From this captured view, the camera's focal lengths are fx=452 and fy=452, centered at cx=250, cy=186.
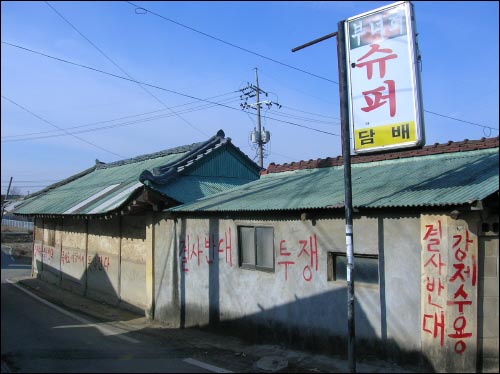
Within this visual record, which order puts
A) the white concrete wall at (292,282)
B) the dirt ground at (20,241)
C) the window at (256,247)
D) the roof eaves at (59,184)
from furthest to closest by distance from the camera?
1. the dirt ground at (20,241)
2. the roof eaves at (59,184)
3. the window at (256,247)
4. the white concrete wall at (292,282)

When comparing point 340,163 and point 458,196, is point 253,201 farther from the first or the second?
point 458,196

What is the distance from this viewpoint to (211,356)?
8.66 meters

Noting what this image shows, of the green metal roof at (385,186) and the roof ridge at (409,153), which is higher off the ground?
the roof ridge at (409,153)

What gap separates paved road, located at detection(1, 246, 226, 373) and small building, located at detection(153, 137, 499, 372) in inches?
75.6

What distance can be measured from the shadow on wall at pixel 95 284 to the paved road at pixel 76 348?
252cm

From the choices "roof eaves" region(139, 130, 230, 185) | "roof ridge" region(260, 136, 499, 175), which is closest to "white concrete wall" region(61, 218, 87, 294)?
Answer: "roof eaves" region(139, 130, 230, 185)

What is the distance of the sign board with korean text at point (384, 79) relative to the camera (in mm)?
6367

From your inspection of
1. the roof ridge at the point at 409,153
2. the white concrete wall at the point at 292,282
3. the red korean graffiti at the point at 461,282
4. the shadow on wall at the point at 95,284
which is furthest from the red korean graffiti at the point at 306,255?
the shadow on wall at the point at 95,284

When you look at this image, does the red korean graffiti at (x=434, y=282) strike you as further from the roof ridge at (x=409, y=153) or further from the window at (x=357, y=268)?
the roof ridge at (x=409, y=153)

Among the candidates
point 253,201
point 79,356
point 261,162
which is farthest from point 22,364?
point 261,162

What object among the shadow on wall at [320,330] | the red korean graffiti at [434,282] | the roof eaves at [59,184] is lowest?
the shadow on wall at [320,330]

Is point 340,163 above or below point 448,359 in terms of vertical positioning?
above

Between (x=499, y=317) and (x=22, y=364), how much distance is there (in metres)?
7.64

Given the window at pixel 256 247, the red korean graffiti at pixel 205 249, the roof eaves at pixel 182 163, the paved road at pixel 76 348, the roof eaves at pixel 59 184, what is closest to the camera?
the paved road at pixel 76 348
